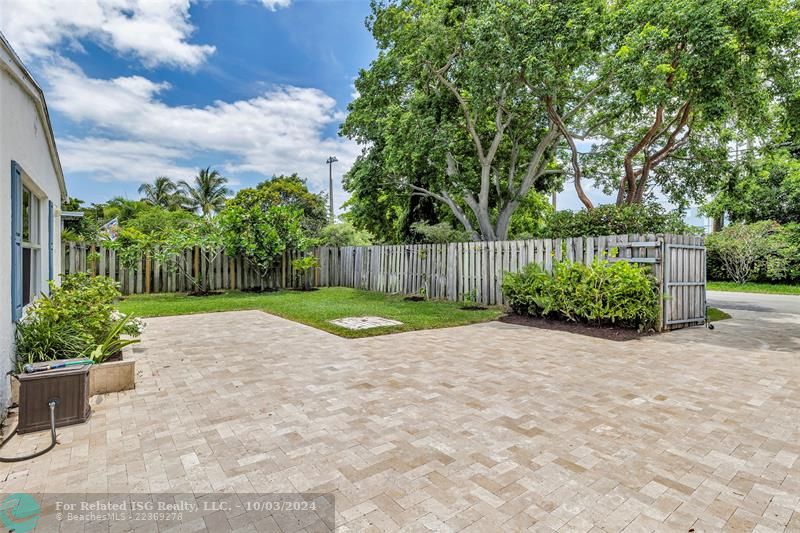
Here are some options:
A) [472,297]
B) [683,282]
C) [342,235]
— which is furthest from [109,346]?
[342,235]

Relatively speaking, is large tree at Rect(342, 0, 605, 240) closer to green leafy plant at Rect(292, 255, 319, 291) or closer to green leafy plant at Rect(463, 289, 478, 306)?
green leafy plant at Rect(463, 289, 478, 306)

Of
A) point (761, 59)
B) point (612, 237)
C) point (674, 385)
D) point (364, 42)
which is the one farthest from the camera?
point (364, 42)

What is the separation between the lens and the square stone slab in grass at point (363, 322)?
672 centimetres

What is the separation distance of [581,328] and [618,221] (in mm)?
2455

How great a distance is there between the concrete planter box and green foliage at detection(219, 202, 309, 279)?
8.55 meters

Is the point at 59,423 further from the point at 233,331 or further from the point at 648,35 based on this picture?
the point at 648,35

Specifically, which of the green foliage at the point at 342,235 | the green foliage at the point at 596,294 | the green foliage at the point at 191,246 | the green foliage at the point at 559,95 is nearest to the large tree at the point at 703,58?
the green foliage at the point at 559,95

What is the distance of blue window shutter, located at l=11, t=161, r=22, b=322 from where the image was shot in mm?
3096

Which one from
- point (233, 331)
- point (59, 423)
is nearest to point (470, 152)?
point (233, 331)

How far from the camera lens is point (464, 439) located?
270 centimetres

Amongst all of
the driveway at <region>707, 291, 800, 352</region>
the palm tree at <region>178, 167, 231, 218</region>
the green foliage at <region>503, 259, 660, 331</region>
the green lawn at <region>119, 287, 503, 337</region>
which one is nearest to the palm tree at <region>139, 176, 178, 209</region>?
the palm tree at <region>178, 167, 231, 218</region>

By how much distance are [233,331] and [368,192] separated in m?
8.69

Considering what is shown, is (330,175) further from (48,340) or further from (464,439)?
(464,439)

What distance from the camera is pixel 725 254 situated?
17953 millimetres
